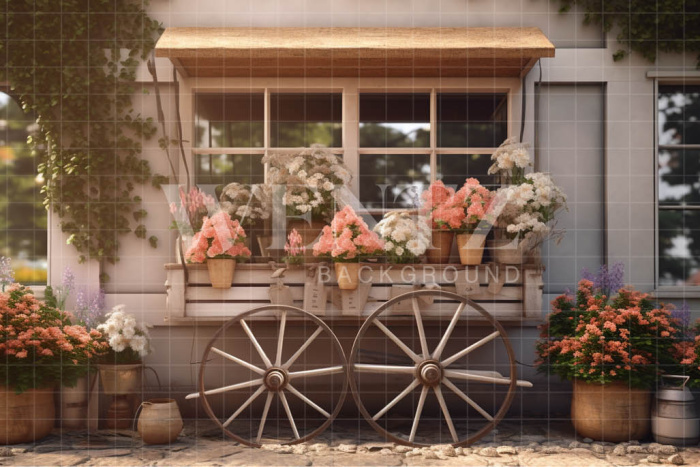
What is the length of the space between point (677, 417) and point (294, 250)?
2.53 meters

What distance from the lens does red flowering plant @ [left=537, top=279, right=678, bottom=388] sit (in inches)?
161

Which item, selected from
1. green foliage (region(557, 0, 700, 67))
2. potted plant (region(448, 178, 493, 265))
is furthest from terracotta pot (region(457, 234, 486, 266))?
green foliage (region(557, 0, 700, 67))

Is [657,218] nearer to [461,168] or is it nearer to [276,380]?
[461,168]

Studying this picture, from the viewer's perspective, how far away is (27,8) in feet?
15.4

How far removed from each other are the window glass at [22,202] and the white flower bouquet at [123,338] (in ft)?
2.55

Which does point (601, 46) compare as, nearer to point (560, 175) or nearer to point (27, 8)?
point (560, 175)

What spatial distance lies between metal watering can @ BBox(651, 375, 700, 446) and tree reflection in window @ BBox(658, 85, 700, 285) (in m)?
1.02

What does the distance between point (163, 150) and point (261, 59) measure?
971 millimetres

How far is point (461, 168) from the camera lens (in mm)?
4805

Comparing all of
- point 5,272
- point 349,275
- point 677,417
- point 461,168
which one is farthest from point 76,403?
point 677,417

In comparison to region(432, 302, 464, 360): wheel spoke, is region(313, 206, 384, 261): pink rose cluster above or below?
above

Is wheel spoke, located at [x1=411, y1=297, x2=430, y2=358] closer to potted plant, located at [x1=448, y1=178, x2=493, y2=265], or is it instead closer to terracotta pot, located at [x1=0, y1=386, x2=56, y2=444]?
potted plant, located at [x1=448, y1=178, x2=493, y2=265]

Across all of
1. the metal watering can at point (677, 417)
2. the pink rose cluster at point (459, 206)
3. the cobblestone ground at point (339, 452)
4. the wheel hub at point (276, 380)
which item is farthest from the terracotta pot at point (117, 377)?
the metal watering can at point (677, 417)

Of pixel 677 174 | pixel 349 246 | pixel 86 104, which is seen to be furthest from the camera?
pixel 677 174
